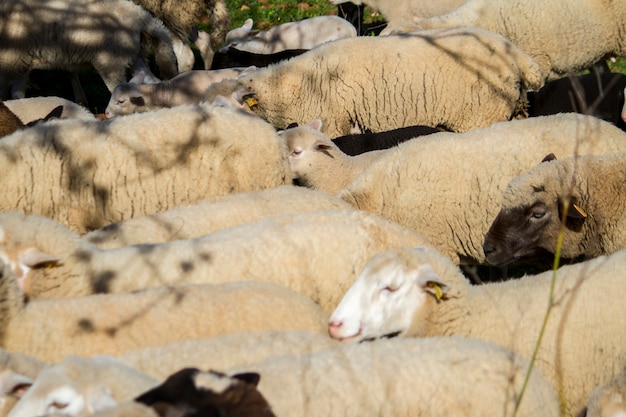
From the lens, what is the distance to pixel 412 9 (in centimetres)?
1217

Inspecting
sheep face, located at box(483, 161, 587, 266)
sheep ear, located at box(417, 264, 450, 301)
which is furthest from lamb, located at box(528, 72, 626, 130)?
sheep ear, located at box(417, 264, 450, 301)

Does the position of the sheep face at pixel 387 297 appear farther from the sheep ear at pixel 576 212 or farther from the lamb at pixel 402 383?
the sheep ear at pixel 576 212

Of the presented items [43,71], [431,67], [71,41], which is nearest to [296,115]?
[431,67]

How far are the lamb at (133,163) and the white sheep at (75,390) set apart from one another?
307 centimetres

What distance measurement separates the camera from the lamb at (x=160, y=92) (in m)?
9.09

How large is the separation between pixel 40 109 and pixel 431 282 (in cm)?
519

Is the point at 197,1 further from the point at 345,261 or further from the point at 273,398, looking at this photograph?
the point at 273,398

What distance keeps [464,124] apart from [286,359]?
539cm

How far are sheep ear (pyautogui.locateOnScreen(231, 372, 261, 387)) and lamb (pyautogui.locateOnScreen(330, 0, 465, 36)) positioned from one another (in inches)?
359

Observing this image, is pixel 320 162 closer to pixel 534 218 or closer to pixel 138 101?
pixel 534 218

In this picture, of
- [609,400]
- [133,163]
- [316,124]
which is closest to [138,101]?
[316,124]

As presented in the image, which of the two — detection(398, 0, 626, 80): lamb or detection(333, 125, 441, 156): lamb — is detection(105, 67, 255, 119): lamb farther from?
detection(398, 0, 626, 80): lamb

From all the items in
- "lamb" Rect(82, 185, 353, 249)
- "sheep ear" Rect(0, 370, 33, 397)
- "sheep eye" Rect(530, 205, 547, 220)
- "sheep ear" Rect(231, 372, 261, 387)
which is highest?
"sheep ear" Rect(231, 372, 261, 387)

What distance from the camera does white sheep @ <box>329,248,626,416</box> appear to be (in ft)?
14.2
